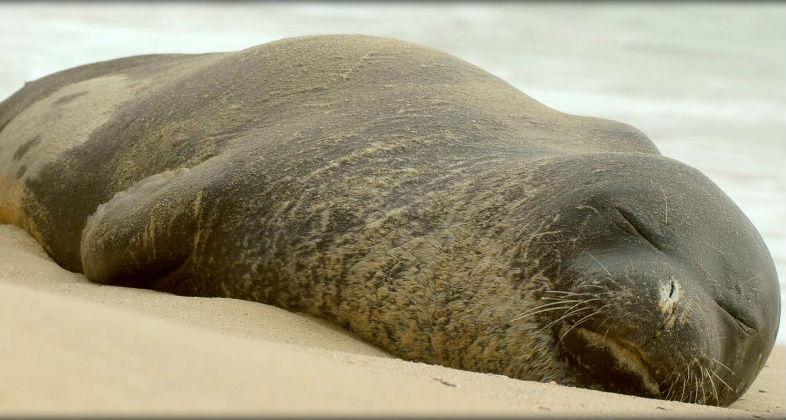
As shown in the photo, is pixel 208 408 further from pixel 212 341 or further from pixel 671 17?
pixel 671 17

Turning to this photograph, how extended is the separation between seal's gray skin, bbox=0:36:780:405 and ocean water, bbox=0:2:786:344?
6.60ft

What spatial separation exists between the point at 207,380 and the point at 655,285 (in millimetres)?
1682

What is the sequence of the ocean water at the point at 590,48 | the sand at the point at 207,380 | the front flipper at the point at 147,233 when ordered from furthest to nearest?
1. the ocean water at the point at 590,48
2. the front flipper at the point at 147,233
3. the sand at the point at 207,380

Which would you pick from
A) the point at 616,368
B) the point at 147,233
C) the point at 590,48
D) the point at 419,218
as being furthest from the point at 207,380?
the point at 590,48

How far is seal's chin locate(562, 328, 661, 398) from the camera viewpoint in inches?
136

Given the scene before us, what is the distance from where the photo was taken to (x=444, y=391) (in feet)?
8.87

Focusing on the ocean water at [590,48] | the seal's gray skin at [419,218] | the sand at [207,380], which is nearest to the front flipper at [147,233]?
the seal's gray skin at [419,218]

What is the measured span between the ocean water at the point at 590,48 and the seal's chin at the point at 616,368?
2.31 m

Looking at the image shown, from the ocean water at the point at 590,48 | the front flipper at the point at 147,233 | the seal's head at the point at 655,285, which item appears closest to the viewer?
the seal's head at the point at 655,285

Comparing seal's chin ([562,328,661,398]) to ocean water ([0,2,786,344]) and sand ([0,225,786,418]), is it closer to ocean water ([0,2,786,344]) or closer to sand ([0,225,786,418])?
sand ([0,225,786,418])

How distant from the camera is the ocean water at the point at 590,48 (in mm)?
10758

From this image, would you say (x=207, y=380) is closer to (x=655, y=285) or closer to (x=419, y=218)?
(x=655, y=285)

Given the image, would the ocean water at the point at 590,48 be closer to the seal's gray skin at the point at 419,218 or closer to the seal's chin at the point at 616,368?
the seal's gray skin at the point at 419,218

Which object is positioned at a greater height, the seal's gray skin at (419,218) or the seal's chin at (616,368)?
the seal's gray skin at (419,218)
